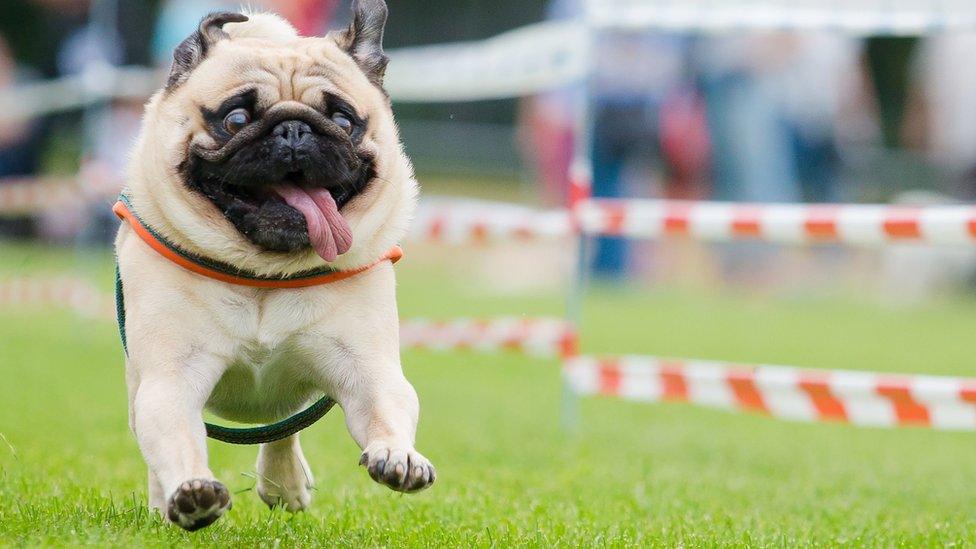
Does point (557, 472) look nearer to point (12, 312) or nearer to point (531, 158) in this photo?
point (12, 312)

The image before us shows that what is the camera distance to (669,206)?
6.15 m

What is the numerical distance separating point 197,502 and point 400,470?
1.49 ft

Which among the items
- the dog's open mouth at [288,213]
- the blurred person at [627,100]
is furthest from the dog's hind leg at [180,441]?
the blurred person at [627,100]

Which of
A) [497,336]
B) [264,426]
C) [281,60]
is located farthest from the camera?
[497,336]

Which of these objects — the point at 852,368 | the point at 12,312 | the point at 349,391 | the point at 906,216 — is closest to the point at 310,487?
the point at 349,391

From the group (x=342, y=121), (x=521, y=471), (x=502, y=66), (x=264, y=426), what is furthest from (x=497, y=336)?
(x=342, y=121)

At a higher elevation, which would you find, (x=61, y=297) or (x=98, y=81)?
(x=98, y=81)

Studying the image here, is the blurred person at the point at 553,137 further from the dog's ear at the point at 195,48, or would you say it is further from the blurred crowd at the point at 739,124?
the dog's ear at the point at 195,48

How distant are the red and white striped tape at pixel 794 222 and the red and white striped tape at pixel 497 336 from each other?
602mm

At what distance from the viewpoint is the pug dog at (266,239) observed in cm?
333

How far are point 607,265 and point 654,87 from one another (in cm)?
268

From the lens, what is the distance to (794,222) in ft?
17.9

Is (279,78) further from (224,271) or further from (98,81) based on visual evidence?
(98,81)

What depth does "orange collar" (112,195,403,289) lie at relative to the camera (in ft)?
11.3
